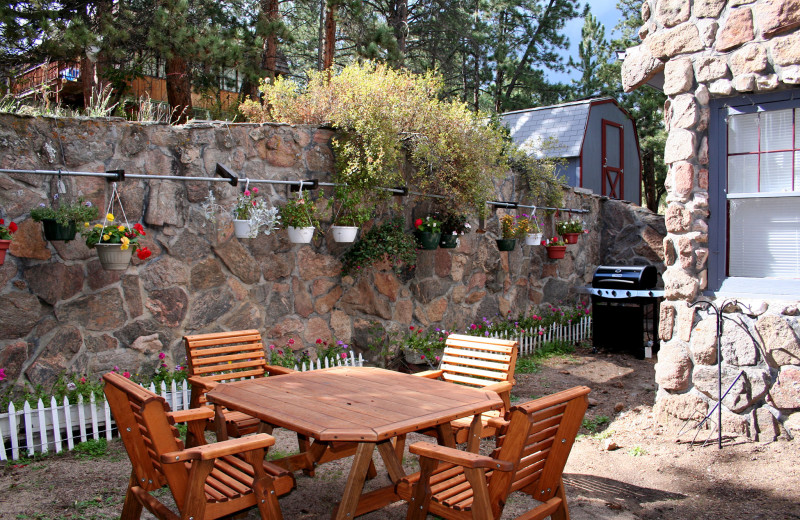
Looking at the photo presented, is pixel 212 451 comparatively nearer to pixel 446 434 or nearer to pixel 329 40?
pixel 446 434

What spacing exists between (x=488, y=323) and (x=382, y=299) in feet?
6.24

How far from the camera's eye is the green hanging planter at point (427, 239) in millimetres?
6703

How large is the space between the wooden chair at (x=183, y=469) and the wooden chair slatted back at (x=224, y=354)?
46.3 inches

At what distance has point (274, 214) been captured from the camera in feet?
18.1

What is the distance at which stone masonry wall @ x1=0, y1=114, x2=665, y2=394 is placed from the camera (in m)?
4.53

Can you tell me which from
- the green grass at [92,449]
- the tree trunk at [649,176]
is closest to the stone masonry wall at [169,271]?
the green grass at [92,449]

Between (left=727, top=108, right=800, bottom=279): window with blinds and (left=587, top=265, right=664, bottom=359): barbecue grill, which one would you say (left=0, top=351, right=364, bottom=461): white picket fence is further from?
(left=587, top=265, right=664, bottom=359): barbecue grill

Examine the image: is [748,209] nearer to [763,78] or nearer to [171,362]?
[763,78]

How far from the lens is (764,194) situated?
4.63 meters

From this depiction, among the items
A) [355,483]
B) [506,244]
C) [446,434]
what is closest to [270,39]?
[506,244]

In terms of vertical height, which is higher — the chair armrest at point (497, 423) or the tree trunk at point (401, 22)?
the tree trunk at point (401, 22)

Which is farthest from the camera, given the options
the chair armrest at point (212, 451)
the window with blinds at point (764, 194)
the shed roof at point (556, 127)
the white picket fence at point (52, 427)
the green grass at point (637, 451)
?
the shed roof at point (556, 127)

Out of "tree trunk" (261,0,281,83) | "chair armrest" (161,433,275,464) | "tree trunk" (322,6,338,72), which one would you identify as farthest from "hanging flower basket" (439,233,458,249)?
"tree trunk" (322,6,338,72)

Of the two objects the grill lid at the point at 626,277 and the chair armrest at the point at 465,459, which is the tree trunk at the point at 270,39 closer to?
the grill lid at the point at 626,277
